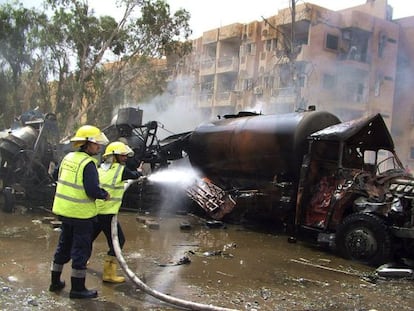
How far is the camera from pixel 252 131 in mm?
9711

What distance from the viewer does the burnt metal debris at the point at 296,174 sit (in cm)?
698

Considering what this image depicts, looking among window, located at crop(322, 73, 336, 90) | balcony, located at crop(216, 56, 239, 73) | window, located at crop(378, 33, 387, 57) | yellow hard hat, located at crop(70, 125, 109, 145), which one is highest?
window, located at crop(378, 33, 387, 57)

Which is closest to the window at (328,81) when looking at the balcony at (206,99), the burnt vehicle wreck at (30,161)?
the balcony at (206,99)

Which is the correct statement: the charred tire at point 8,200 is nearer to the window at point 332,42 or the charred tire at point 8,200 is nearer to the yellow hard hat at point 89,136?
the yellow hard hat at point 89,136

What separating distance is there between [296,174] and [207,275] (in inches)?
144

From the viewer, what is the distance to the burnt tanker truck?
691 centimetres

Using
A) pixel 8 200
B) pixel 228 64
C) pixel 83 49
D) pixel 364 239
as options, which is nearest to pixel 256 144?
pixel 364 239

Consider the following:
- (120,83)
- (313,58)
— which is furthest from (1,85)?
(313,58)

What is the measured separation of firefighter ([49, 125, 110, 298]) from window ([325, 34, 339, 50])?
29.4m

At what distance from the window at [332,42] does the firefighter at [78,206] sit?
29.4 meters

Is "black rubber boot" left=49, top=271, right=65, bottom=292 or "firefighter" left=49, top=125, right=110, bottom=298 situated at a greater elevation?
"firefighter" left=49, top=125, right=110, bottom=298

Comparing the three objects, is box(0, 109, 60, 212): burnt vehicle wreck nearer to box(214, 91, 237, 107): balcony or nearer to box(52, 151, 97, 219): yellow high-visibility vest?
box(52, 151, 97, 219): yellow high-visibility vest

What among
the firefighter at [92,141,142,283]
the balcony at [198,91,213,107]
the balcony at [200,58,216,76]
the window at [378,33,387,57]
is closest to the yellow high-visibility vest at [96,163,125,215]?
the firefighter at [92,141,142,283]

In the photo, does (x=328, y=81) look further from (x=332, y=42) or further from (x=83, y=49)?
(x=83, y=49)
